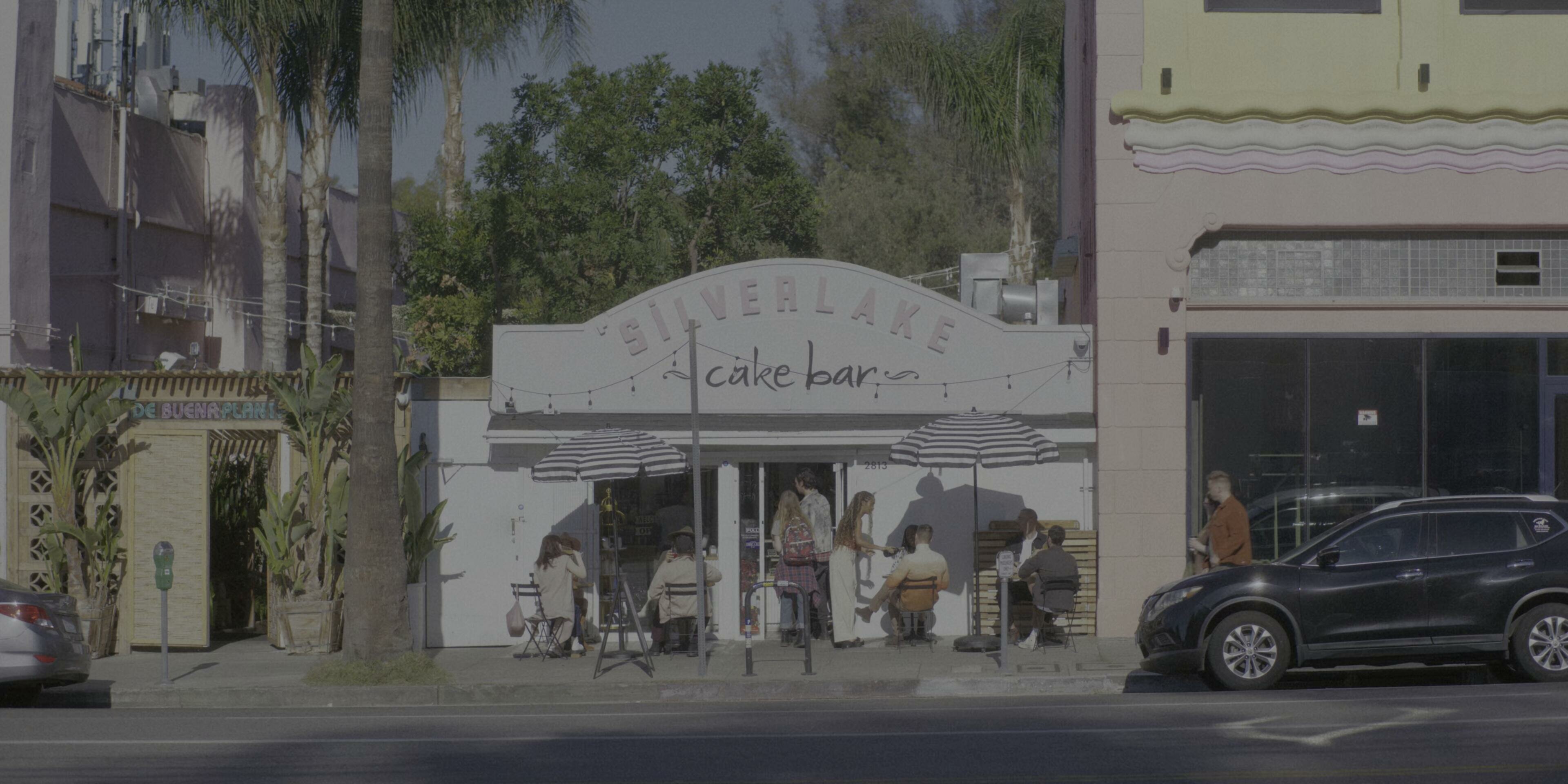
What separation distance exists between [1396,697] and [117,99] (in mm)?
20814

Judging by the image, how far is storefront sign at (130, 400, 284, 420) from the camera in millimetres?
17281

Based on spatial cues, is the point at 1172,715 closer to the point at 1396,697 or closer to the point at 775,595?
the point at 1396,697

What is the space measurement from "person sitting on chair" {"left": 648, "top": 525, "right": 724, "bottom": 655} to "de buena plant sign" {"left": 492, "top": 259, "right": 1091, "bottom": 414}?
5.91 feet

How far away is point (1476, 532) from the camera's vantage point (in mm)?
13344

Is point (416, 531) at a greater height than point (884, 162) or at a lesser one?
lesser

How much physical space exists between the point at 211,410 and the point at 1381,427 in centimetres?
1268

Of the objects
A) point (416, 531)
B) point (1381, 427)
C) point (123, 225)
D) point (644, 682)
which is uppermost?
point (123, 225)

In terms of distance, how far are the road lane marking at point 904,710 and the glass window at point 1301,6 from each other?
830cm

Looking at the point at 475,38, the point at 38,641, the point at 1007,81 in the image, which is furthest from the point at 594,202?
the point at 38,641

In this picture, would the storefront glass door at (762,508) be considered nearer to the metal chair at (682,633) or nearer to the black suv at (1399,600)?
the metal chair at (682,633)

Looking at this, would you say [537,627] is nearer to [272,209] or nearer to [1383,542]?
[1383,542]

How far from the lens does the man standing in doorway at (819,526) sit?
16953 mm

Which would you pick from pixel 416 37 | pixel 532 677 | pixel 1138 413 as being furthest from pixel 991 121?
pixel 532 677

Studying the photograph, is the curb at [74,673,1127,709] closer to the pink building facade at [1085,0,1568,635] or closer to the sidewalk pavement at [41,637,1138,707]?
the sidewalk pavement at [41,637,1138,707]
